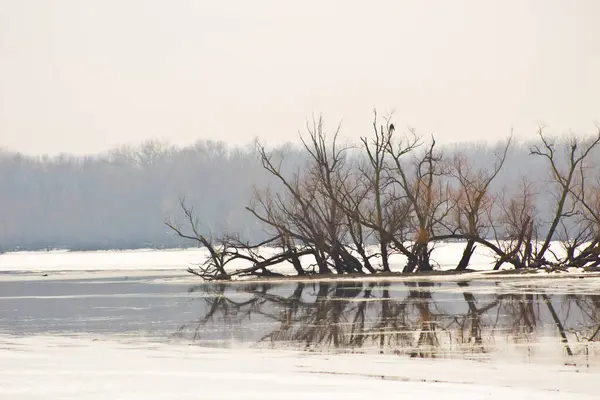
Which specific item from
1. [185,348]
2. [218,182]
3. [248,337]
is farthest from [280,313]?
[218,182]

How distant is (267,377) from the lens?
400 inches

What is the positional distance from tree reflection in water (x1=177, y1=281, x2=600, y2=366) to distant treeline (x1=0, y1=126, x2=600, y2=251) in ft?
352

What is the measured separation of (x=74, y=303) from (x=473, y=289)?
927 centimetres

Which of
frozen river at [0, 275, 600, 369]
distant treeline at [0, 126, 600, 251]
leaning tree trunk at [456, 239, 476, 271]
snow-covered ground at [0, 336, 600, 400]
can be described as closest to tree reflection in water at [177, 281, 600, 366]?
frozen river at [0, 275, 600, 369]

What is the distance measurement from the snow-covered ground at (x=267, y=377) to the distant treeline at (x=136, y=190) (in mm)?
118140

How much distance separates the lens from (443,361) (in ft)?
37.0

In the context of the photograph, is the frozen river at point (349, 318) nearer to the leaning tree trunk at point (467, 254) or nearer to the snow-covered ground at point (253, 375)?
the snow-covered ground at point (253, 375)

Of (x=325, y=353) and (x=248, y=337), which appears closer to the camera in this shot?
(x=325, y=353)

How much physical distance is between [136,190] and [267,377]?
13463 centimetres

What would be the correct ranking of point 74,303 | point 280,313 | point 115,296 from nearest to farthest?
point 280,313 → point 74,303 → point 115,296

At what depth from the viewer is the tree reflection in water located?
1268 centimetres

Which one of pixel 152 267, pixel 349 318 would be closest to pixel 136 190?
pixel 152 267

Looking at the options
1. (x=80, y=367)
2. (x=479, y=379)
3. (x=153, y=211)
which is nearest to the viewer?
(x=479, y=379)

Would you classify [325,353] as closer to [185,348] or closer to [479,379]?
[185,348]
